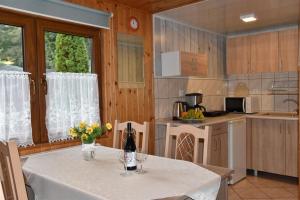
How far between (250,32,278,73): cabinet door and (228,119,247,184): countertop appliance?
889 mm

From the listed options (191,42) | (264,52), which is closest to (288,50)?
(264,52)

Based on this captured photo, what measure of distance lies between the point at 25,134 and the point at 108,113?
34.7 inches

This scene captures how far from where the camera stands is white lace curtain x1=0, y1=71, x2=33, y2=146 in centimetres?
225

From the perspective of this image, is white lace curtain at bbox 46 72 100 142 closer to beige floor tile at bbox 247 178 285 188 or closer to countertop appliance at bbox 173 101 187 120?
countertop appliance at bbox 173 101 187 120

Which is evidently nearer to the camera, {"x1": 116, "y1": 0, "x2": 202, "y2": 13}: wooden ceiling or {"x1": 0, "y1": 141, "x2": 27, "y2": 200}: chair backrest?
{"x1": 0, "y1": 141, "x2": 27, "y2": 200}: chair backrest

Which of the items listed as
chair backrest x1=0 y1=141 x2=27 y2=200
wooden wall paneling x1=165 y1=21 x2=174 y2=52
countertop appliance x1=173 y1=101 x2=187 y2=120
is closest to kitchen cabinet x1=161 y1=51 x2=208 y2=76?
wooden wall paneling x1=165 y1=21 x2=174 y2=52

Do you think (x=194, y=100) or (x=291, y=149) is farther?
(x=194, y=100)

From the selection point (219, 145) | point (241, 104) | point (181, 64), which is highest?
point (181, 64)

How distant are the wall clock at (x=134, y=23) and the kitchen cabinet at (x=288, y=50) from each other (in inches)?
83.1

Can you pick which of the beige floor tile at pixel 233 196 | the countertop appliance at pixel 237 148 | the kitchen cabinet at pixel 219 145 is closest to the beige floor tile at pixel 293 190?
the countertop appliance at pixel 237 148

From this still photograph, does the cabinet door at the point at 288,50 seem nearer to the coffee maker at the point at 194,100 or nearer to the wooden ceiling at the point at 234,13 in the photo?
the wooden ceiling at the point at 234,13

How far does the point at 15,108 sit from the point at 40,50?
0.57m

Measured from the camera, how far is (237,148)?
3.71 meters

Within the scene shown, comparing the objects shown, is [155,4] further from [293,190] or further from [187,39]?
[293,190]
